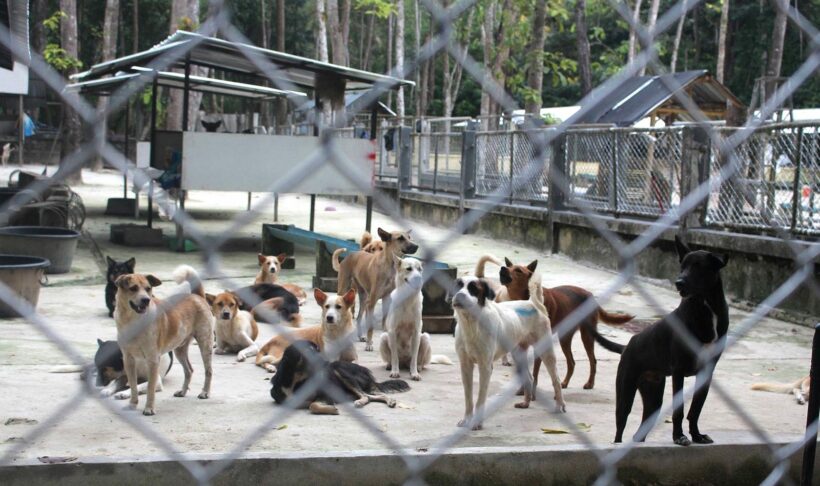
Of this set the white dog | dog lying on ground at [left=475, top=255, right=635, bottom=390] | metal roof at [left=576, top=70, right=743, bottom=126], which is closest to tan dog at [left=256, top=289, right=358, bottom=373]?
dog lying on ground at [left=475, top=255, right=635, bottom=390]

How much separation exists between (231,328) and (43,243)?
3460mm

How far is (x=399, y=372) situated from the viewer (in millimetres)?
6051

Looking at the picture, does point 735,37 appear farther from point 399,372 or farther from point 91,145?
point 91,145

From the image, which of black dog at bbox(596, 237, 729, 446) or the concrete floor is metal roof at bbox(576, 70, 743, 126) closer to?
the concrete floor

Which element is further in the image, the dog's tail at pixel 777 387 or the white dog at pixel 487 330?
the dog's tail at pixel 777 387

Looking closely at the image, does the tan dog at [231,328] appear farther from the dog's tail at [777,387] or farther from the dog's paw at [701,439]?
the dog's paw at [701,439]

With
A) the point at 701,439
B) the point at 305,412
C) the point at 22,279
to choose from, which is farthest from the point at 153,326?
the point at 22,279

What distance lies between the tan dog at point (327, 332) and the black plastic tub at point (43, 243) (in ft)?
11.8

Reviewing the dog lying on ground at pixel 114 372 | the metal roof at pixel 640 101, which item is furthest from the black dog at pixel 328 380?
the metal roof at pixel 640 101

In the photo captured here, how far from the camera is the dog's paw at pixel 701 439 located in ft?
12.1

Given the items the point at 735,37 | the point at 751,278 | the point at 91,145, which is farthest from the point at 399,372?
the point at 735,37

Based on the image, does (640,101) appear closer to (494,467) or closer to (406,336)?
(406,336)

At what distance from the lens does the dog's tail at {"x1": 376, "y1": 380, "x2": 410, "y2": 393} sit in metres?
5.40

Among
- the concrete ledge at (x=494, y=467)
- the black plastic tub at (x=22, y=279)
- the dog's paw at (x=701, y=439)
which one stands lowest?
the concrete ledge at (x=494, y=467)
